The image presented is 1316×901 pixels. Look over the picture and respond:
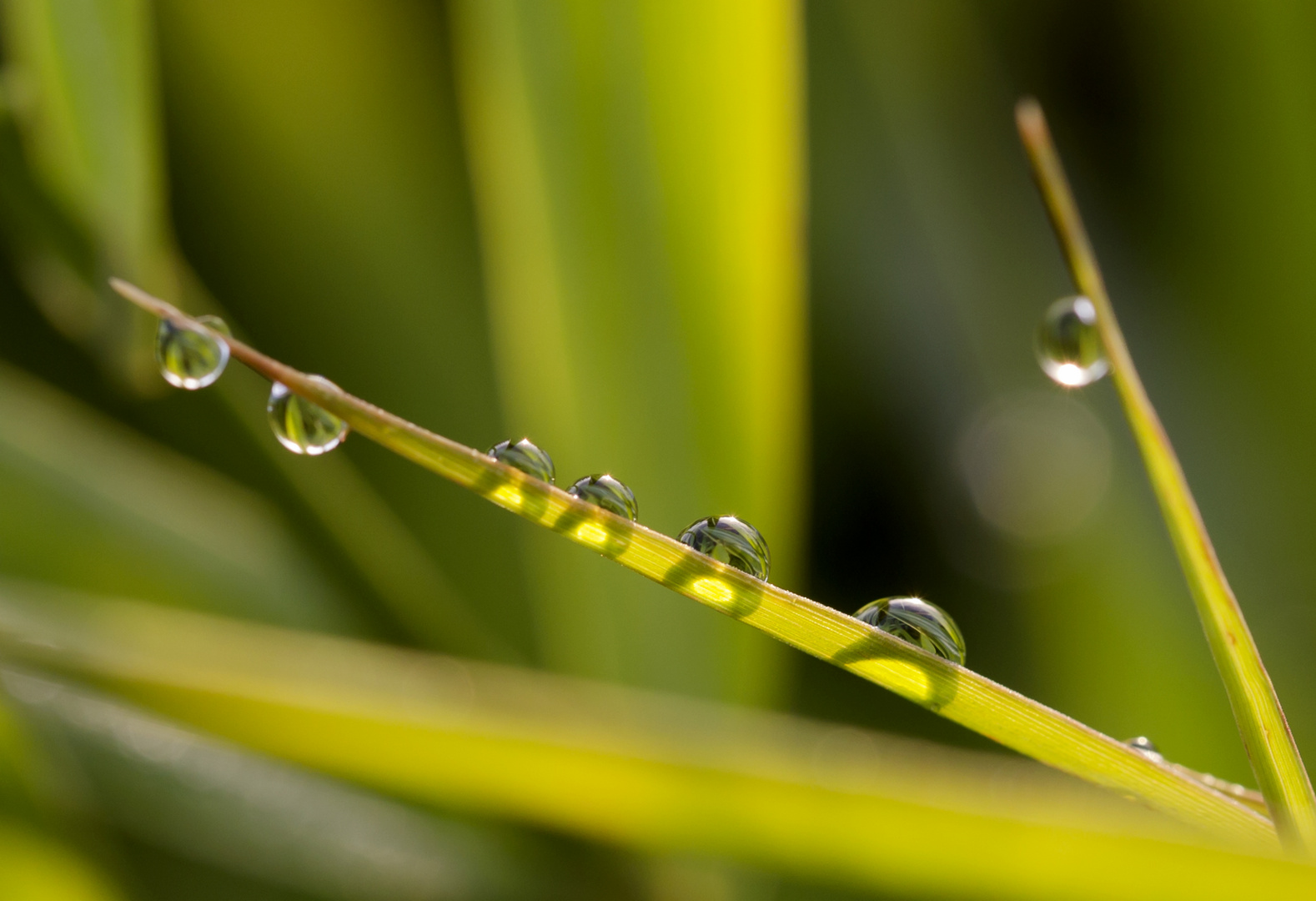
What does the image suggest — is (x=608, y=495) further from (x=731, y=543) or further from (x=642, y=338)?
(x=642, y=338)

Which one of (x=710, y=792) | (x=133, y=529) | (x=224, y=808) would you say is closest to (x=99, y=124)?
(x=133, y=529)

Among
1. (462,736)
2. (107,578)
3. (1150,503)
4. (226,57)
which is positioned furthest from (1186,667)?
(226,57)

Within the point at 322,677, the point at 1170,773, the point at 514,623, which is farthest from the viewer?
the point at 514,623

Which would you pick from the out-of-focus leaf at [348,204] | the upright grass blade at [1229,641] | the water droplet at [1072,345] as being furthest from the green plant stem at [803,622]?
the out-of-focus leaf at [348,204]

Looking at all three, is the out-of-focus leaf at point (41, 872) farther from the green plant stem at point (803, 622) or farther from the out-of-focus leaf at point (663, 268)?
the green plant stem at point (803, 622)

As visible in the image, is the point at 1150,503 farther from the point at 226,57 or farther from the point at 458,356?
the point at 226,57

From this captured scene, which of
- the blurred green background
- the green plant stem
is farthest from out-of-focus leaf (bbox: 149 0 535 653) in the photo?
the green plant stem

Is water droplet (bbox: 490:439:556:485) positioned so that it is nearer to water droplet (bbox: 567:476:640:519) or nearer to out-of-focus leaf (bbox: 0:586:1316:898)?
water droplet (bbox: 567:476:640:519)
